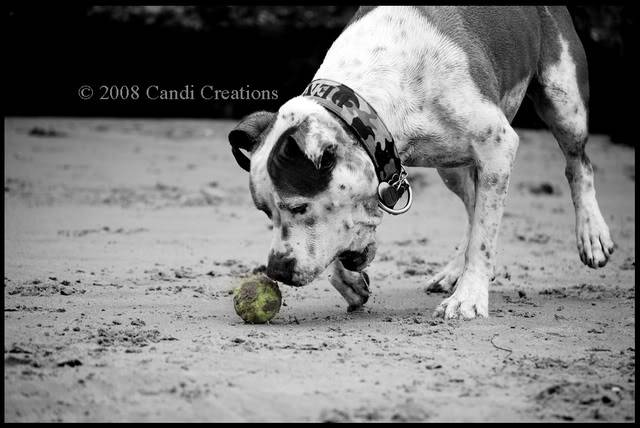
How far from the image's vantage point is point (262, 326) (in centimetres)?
367

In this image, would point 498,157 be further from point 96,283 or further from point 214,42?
point 214,42

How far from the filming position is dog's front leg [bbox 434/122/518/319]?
13.3 feet

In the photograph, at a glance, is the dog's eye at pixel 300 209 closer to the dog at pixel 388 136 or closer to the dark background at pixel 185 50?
the dog at pixel 388 136

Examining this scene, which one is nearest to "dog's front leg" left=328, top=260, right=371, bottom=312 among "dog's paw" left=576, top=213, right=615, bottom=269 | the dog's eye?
the dog's eye

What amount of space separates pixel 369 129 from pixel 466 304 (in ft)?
3.09

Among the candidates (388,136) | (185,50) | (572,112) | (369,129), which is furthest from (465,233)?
(185,50)

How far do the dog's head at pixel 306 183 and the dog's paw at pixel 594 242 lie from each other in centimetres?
171

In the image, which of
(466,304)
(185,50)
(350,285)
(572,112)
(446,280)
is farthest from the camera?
(185,50)

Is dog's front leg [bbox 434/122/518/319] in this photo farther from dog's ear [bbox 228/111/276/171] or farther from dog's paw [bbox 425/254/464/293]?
dog's ear [bbox 228/111/276/171]

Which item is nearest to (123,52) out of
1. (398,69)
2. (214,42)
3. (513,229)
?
(214,42)

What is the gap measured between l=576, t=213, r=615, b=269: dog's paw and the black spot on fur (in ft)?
6.44

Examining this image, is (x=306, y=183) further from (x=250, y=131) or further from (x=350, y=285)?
(x=350, y=285)

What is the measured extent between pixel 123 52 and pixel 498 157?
716cm

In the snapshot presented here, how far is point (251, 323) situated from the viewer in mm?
3727
